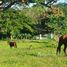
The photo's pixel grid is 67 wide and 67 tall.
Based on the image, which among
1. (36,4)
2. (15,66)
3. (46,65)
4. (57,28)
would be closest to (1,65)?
(15,66)

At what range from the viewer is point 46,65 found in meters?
16.5

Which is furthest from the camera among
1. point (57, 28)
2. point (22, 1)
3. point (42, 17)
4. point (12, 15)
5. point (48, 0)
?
point (42, 17)

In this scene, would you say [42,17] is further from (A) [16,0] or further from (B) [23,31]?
(A) [16,0]

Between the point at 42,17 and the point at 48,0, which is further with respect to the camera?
the point at 42,17

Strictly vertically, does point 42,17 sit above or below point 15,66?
below

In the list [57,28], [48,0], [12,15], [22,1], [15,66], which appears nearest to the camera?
[15,66]

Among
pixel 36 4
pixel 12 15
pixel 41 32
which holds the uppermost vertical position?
pixel 36 4

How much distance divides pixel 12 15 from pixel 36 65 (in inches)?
1276

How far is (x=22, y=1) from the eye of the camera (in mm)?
29312

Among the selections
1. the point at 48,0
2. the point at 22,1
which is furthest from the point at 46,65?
the point at 48,0

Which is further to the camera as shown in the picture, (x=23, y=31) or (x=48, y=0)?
(x=23, y=31)

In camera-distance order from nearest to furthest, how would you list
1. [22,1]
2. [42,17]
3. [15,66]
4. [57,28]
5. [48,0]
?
[15,66]
[22,1]
[48,0]
[57,28]
[42,17]

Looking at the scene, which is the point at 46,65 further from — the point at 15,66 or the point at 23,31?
the point at 23,31

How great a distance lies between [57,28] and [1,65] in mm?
69234
